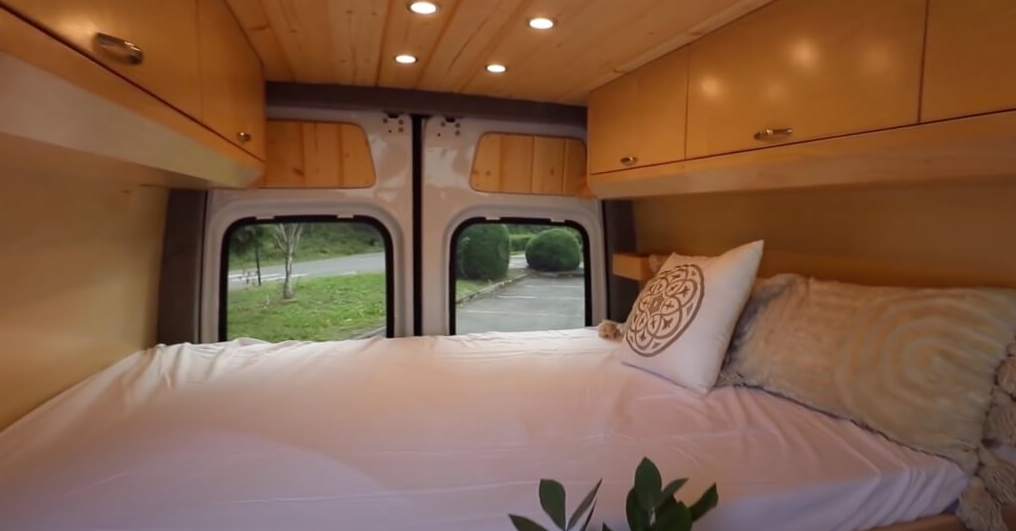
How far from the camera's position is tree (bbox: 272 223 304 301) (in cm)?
246

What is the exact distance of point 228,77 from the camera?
1511 millimetres

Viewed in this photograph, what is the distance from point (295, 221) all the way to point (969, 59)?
7.65ft

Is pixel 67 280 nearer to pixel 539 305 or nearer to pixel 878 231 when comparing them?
pixel 539 305

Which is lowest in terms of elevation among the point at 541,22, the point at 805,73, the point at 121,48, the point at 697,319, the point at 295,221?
the point at 697,319

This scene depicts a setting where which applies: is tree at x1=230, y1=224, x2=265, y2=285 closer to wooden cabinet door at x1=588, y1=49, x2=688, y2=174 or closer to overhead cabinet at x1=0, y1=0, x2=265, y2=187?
overhead cabinet at x1=0, y1=0, x2=265, y2=187

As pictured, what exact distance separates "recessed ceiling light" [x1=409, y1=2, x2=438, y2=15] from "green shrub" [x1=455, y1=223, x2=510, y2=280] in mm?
1240

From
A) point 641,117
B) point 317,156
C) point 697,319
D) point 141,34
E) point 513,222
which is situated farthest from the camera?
point 513,222

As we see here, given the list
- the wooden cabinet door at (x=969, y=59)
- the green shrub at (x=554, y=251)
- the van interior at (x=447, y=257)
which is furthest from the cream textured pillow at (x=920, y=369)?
the green shrub at (x=554, y=251)

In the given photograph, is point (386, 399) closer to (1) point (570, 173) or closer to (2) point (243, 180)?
(2) point (243, 180)

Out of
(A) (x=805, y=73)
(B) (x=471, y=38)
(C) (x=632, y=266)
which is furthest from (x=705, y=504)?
(C) (x=632, y=266)

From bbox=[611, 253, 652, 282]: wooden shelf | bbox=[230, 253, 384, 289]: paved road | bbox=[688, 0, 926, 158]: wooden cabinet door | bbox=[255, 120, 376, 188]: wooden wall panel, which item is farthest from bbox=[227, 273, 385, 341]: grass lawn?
bbox=[688, 0, 926, 158]: wooden cabinet door

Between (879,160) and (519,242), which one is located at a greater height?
(879,160)

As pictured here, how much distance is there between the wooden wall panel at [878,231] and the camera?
1.26 metres

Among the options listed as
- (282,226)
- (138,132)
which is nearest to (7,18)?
(138,132)
